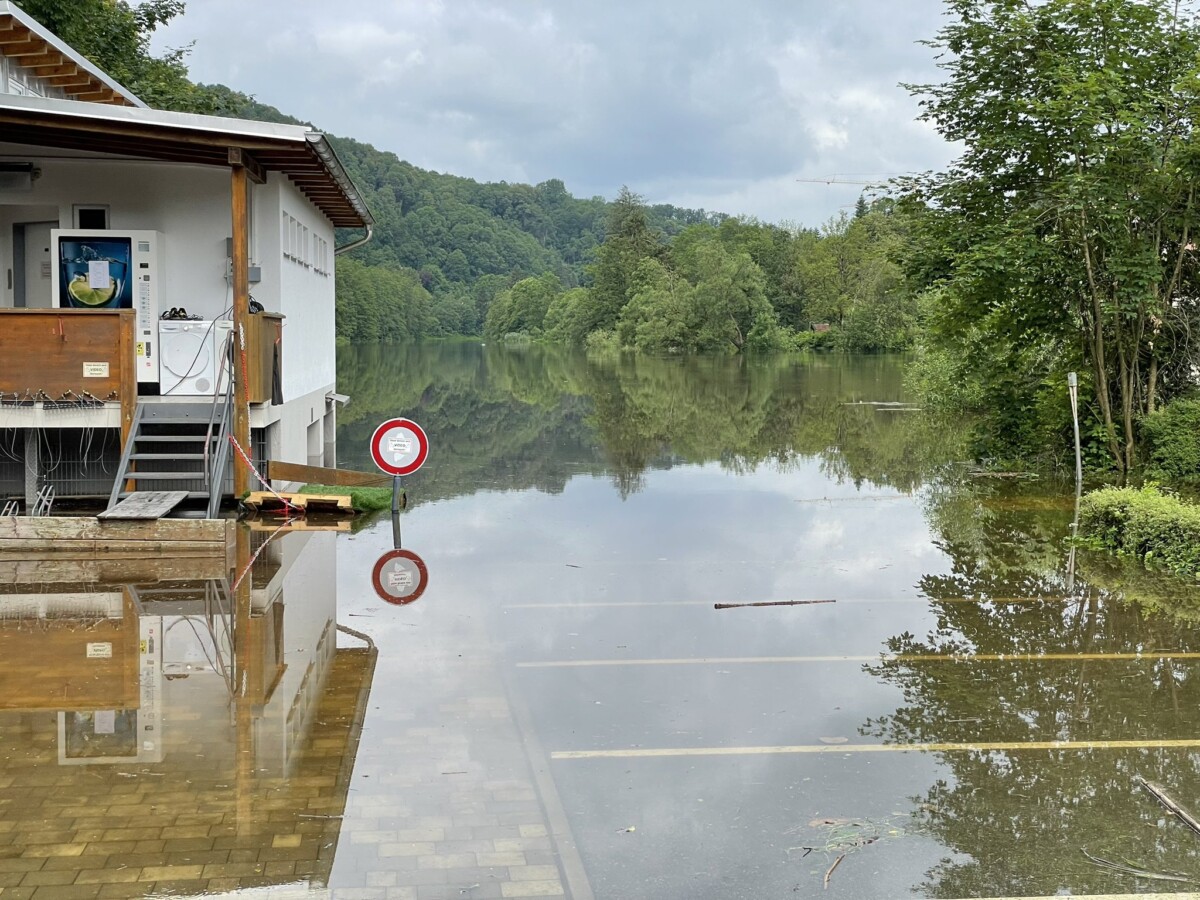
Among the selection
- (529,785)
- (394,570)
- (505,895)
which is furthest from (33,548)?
(505,895)

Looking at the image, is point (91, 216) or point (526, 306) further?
point (526, 306)

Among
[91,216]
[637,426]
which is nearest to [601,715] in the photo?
[91,216]

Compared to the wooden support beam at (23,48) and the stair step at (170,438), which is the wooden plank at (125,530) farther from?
the wooden support beam at (23,48)

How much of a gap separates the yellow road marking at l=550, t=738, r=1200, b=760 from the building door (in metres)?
13.2

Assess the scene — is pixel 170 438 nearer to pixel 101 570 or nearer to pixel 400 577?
pixel 101 570

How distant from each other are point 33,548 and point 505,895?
28.9 feet

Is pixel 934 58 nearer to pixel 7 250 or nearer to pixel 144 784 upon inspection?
pixel 7 250

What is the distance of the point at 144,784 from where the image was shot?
619cm

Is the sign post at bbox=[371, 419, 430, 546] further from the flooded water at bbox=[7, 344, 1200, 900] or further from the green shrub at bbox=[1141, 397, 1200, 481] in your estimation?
the green shrub at bbox=[1141, 397, 1200, 481]

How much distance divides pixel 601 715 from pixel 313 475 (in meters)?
8.96

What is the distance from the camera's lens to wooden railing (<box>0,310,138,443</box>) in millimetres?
14445

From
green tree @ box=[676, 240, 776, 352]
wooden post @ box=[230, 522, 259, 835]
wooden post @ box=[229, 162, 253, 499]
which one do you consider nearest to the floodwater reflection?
wooden post @ box=[230, 522, 259, 835]

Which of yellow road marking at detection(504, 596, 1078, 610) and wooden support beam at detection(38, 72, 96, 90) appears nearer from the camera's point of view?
yellow road marking at detection(504, 596, 1078, 610)

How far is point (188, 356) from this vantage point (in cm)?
1552
